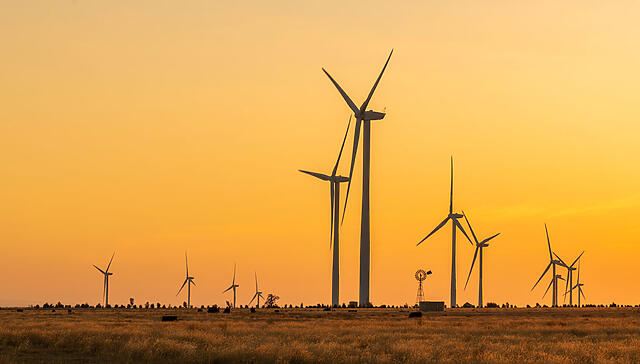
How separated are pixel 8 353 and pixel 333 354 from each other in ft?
62.2

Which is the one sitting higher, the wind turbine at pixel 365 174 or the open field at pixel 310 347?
the wind turbine at pixel 365 174

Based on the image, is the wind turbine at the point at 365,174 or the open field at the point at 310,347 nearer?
the open field at the point at 310,347

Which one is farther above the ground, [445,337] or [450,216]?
[450,216]

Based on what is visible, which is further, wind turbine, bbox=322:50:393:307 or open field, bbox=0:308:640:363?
wind turbine, bbox=322:50:393:307

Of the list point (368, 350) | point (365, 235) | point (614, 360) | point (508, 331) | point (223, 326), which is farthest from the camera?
point (365, 235)

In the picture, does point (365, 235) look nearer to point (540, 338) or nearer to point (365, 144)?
point (365, 144)

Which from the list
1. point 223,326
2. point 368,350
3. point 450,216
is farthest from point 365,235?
point 368,350

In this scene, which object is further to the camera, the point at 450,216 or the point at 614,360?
the point at 450,216

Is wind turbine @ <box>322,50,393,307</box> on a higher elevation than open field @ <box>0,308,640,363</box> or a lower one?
higher

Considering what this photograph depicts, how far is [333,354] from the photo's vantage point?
1885 inches

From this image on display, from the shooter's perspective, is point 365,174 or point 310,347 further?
point 365,174

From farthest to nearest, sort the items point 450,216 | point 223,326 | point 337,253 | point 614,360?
point 450,216, point 337,253, point 223,326, point 614,360

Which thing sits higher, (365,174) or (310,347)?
(365,174)

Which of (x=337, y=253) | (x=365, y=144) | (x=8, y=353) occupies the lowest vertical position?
(x=8, y=353)
